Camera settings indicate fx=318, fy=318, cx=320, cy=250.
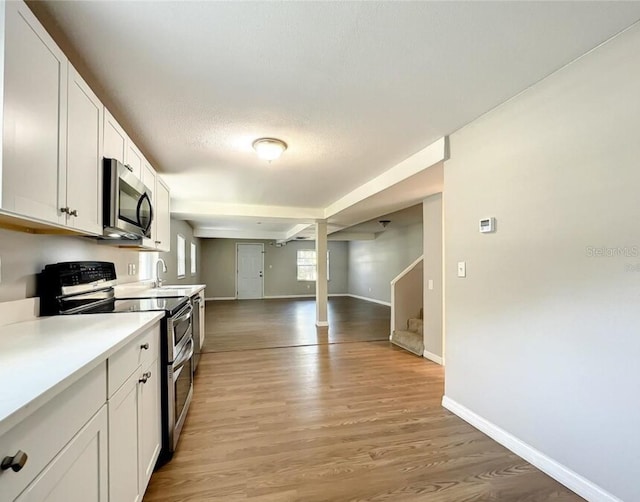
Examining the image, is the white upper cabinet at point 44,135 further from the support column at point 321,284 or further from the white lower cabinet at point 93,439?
the support column at point 321,284

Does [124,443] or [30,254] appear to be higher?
[30,254]

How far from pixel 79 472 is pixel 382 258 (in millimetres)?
9438

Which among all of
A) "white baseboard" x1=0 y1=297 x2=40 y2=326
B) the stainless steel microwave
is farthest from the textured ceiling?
"white baseboard" x1=0 y1=297 x2=40 y2=326

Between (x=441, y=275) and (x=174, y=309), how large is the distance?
3.11 meters

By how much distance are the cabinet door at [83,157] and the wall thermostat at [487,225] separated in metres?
2.46

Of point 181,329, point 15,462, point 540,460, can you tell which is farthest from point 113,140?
point 540,460

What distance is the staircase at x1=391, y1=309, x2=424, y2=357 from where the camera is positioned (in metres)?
4.26

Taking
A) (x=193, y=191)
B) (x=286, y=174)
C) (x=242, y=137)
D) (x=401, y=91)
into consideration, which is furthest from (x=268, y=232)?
(x=401, y=91)

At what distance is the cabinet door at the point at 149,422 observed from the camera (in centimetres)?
151

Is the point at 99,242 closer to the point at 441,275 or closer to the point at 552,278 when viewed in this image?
the point at 552,278

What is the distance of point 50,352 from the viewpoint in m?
1.05

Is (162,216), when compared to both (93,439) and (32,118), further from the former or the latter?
(93,439)

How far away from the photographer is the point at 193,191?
443 centimetres

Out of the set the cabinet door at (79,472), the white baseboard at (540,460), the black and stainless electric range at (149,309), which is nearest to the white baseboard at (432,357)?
the white baseboard at (540,460)
